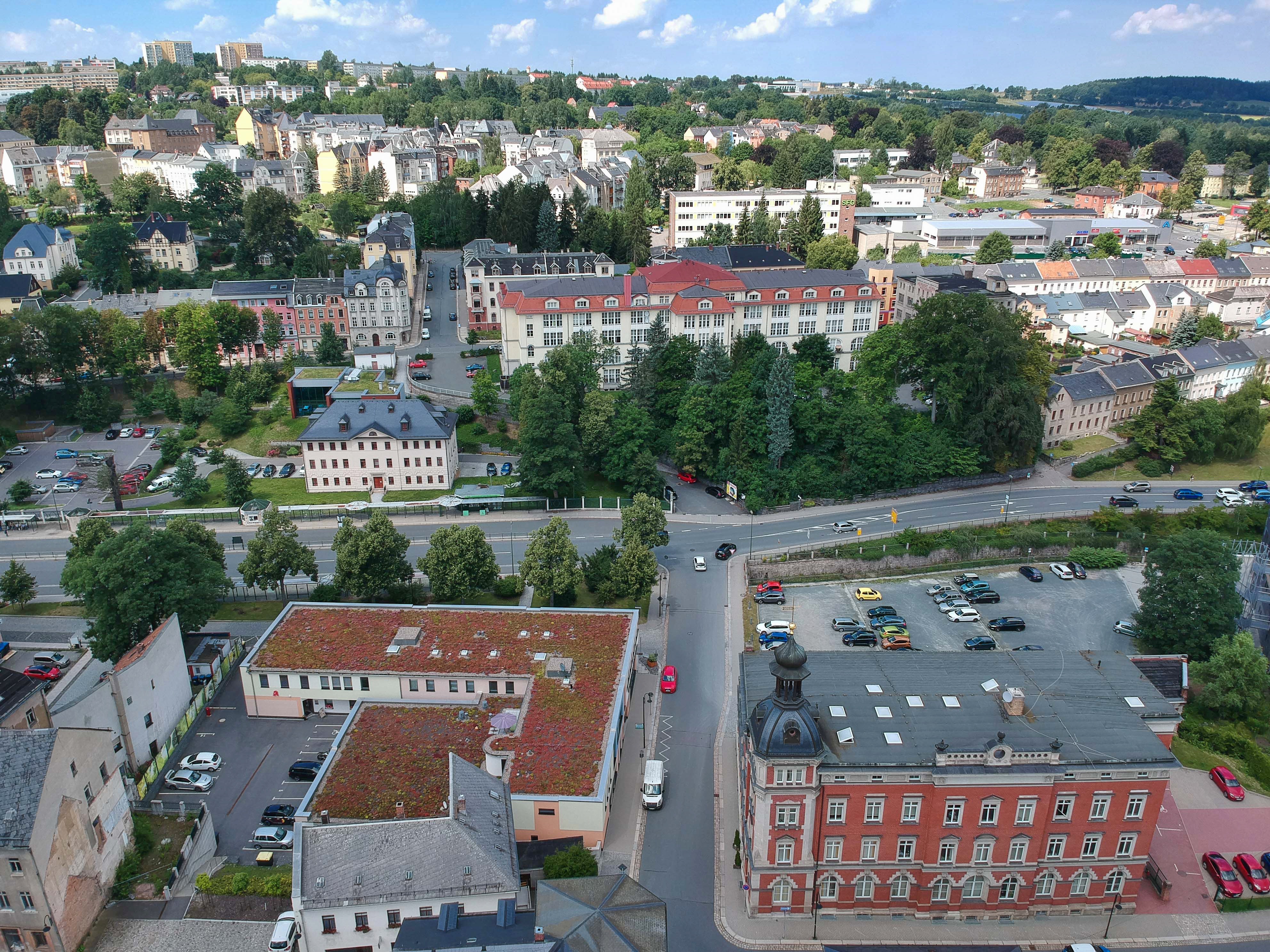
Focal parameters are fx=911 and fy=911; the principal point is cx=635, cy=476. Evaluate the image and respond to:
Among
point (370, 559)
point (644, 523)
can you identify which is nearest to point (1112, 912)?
point (644, 523)

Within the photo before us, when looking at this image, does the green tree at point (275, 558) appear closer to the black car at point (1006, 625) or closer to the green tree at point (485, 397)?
the green tree at point (485, 397)

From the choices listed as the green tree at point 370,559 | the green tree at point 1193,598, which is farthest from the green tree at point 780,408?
the green tree at point 370,559

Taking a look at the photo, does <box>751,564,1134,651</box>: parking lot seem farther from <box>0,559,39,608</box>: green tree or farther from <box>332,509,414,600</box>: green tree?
<box>0,559,39,608</box>: green tree

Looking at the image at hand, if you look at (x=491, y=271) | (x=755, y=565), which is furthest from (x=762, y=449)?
(x=491, y=271)

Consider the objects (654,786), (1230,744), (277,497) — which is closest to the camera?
(654,786)

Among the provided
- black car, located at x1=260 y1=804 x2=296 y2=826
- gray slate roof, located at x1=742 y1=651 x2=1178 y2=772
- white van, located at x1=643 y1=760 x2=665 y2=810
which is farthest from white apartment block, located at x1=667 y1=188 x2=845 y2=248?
black car, located at x1=260 y1=804 x2=296 y2=826

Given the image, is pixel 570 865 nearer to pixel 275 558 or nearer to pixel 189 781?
pixel 189 781
